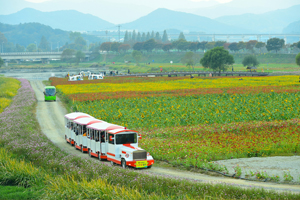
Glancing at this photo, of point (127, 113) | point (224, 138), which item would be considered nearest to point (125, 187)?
point (224, 138)

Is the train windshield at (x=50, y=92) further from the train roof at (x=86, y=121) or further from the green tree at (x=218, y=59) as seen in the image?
the green tree at (x=218, y=59)

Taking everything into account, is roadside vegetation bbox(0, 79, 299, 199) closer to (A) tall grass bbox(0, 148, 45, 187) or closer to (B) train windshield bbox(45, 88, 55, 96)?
(A) tall grass bbox(0, 148, 45, 187)

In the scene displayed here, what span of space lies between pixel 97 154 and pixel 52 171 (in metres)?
4.58

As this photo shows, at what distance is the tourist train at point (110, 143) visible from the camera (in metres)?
24.5

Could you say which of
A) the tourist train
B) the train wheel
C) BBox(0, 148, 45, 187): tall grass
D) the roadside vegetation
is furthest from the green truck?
the train wheel

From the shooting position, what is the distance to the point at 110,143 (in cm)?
2620

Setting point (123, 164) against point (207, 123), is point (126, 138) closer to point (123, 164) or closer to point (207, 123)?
point (123, 164)

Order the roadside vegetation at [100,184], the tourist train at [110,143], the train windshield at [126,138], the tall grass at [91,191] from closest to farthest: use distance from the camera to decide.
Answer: the roadside vegetation at [100,184], the tall grass at [91,191], the tourist train at [110,143], the train windshield at [126,138]

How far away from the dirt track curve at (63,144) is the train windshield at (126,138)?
2.56 metres

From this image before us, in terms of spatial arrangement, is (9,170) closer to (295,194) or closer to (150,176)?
(150,176)

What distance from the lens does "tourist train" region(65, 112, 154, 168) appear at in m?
24.5

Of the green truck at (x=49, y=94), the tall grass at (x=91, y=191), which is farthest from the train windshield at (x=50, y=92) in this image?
the tall grass at (x=91, y=191)

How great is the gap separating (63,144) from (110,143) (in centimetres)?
1075

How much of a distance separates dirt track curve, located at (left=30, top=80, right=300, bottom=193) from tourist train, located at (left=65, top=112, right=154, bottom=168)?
2.79 feet
